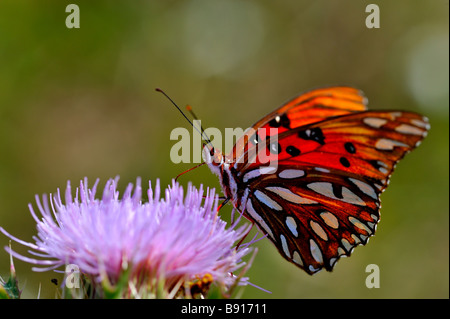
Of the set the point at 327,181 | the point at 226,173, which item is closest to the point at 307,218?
the point at 327,181

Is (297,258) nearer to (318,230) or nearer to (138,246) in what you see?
(318,230)

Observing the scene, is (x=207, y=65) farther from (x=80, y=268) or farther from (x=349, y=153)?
(x=80, y=268)

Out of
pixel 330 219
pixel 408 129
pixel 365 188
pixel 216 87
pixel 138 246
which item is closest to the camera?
pixel 138 246

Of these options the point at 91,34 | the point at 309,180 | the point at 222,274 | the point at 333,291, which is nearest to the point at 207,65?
the point at 91,34

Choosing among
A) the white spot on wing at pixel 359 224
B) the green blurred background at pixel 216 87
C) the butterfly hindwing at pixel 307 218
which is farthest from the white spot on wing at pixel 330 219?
the green blurred background at pixel 216 87

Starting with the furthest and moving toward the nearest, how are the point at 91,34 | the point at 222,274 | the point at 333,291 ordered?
the point at 91,34, the point at 333,291, the point at 222,274

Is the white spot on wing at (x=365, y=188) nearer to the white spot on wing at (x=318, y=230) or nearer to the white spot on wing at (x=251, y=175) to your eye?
the white spot on wing at (x=318, y=230)
